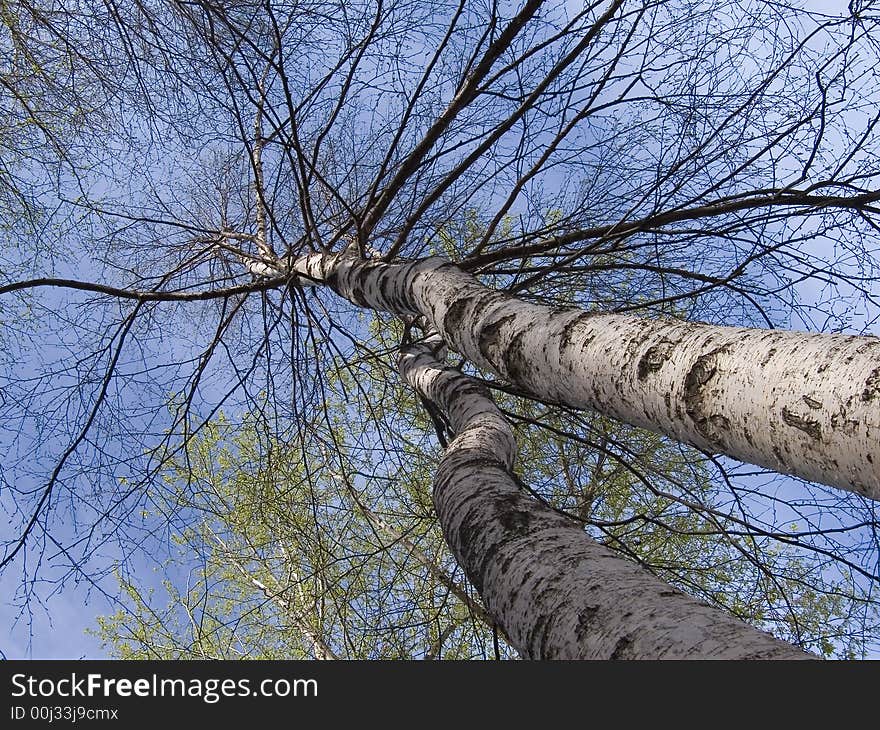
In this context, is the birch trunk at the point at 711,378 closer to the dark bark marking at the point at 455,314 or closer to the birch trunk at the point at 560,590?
the dark bark marking at the point at 455,314

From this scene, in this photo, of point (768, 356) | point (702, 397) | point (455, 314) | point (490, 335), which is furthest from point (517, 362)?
point (768, 356)

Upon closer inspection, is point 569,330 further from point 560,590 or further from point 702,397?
point 560,590

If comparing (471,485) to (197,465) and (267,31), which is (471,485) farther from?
(197,465)

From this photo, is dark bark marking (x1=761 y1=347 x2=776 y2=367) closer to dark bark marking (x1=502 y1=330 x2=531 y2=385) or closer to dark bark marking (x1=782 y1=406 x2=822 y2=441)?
dark bark marking (x1=782 y1=406 x2=822 y2=441)

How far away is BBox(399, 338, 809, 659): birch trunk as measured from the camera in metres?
0.82

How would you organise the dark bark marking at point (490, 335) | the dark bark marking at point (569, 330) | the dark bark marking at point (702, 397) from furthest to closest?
the dark bark marking at point (490, 335)
the dark bark marking at point (569, 330)
the dark bark marking at point (702, 397)

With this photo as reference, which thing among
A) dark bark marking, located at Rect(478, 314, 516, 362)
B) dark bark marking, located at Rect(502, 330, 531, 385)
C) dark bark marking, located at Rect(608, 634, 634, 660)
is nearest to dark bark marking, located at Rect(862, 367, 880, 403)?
dark bark marking, located at Rect(608, 634, 634, 660)

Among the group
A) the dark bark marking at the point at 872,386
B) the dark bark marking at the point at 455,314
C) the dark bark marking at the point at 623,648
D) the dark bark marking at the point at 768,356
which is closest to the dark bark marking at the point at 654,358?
the dark bark marking at the point at 768,356

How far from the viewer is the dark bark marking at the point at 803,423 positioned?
78 cm

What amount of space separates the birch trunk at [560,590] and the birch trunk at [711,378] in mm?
274

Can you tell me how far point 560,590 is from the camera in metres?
1.04

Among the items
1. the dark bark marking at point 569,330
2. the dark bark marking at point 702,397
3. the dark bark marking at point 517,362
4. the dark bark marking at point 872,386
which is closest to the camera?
the dark bark marking at point 872,386

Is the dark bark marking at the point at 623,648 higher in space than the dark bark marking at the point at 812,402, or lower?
lower

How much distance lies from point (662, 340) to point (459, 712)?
0.83 m
